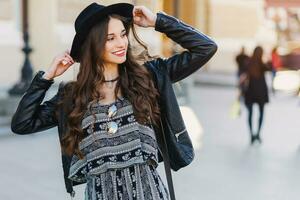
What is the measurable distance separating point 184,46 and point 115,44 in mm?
392

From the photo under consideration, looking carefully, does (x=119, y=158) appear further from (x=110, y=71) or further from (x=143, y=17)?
(x=143, y=17)

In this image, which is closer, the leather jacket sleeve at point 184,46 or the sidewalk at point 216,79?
the leather jacket sleeve at point 184,46

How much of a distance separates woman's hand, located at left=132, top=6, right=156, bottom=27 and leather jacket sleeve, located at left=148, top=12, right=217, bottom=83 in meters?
0.04

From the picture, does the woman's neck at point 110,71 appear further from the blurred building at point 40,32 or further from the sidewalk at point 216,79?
the sidewalk at point 216,79

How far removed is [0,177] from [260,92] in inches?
184

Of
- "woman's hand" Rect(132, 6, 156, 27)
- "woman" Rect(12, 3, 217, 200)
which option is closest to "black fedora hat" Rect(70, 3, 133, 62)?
"woman" Rect(12, 3, 217, 200)

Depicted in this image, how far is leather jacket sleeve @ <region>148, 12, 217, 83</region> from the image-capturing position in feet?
9.64

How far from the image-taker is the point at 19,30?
1540 cm

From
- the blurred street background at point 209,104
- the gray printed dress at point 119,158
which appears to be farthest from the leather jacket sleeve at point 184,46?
the blurred street background at point 209,104

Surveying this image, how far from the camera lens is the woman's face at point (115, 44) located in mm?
2691

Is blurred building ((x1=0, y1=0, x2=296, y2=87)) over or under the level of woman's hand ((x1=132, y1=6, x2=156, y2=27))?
under

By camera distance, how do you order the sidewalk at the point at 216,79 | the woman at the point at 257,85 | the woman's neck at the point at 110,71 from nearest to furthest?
the woman's neck at the point at 110,71 < the woman at the point at 257,85 < the sidewalk at the point at 216,79

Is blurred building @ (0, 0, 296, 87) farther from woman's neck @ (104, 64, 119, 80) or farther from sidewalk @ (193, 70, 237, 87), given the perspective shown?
woman's neck @ (104, 64, 119, 80)

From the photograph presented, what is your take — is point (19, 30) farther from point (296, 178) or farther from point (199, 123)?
point (296, 178)
